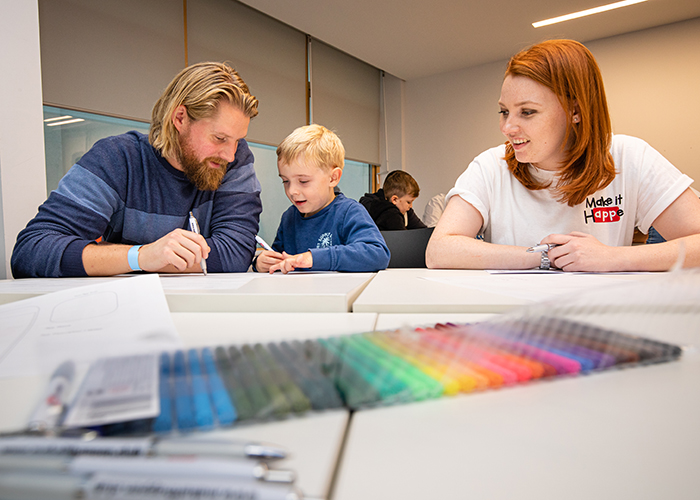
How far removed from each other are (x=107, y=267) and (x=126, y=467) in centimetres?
82

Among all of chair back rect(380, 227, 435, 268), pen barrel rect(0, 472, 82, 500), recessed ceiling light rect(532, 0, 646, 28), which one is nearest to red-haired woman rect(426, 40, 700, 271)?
chair back rect(380, 227, 435, 268)

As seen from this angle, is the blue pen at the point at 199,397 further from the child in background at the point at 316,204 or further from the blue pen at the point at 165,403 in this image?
the child in background at the point at 316,204

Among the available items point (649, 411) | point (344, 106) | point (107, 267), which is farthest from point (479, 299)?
point (344, 106)

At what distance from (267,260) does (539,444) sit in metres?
1.00

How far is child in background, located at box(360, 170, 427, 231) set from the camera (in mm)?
2992

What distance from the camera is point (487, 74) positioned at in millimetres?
4176

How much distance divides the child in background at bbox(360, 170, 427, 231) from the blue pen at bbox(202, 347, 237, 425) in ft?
9.03

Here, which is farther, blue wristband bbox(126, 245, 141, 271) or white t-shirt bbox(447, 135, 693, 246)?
white t-shirt bbox(447, 135, 693, 246)

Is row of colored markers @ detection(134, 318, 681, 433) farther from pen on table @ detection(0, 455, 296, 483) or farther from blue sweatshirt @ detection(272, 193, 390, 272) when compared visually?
blue sweatshirt @ detection(272, 193, 390, 272)

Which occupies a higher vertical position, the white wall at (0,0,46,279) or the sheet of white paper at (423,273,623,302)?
the white wall at (0,0,46,279)

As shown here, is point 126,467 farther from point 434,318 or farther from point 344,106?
point 344,106

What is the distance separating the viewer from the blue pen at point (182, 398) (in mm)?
154

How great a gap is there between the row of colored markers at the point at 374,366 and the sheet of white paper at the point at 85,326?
36 mm

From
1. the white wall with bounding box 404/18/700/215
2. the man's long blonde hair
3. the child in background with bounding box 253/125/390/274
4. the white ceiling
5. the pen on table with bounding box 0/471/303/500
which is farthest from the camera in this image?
the white wall with bounding box 404/18/700/215
